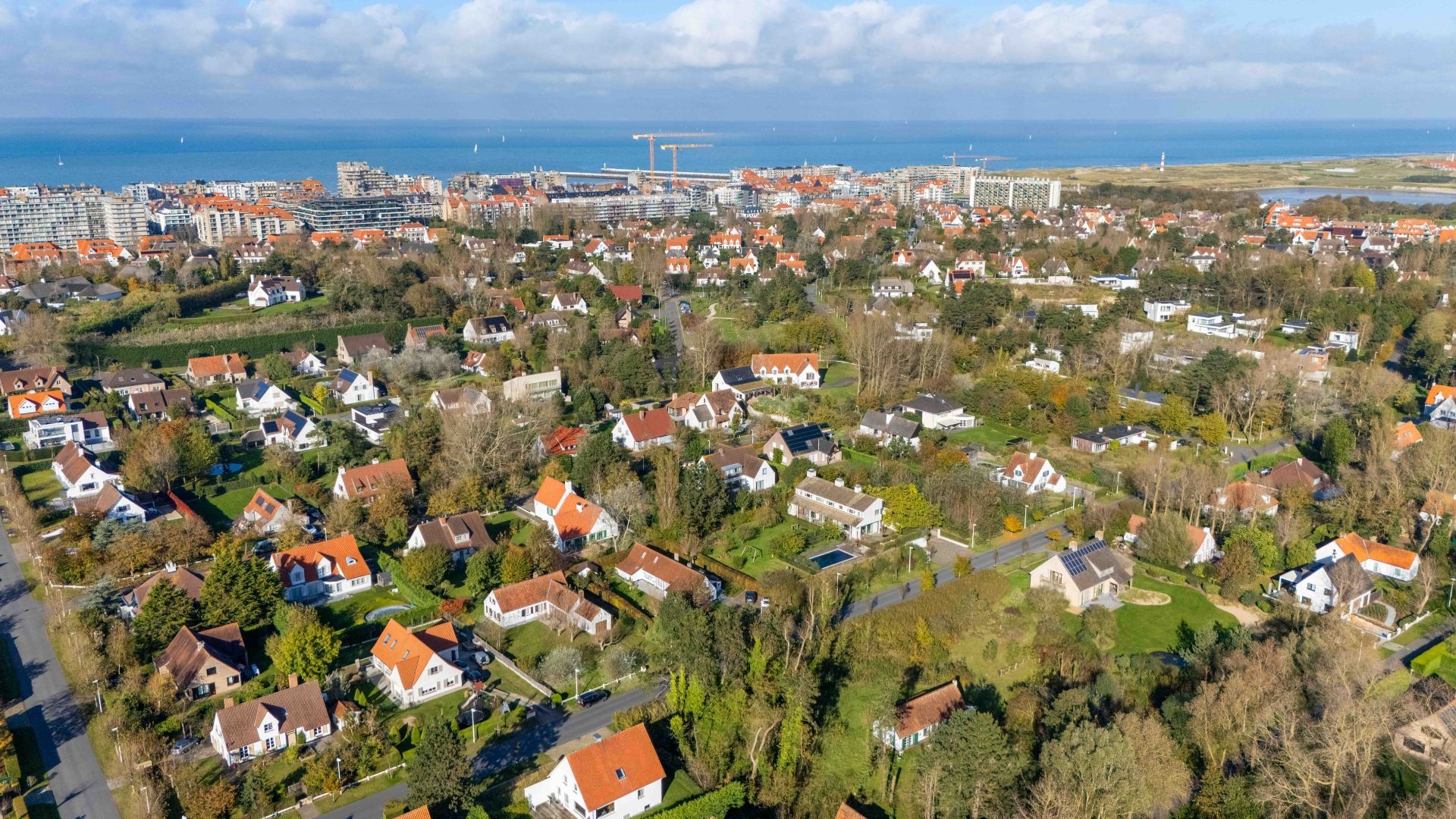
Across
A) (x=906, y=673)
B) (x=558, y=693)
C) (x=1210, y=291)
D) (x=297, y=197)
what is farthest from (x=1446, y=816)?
(x=297, y=197)

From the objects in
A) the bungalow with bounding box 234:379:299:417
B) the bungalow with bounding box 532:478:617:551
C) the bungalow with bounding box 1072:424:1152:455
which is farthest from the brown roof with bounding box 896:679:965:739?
the bungalow with bounding box 234:379:299:417

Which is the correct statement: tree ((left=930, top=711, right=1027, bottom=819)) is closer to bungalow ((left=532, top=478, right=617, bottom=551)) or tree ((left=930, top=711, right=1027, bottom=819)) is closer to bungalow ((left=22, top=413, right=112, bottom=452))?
bungalow ((left=532, top=478, right=617, bottom=551))

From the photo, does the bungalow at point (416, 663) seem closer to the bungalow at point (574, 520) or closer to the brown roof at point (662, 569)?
the brown roof at point (662, 569)

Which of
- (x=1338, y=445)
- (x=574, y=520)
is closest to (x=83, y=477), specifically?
(x=574, y=520)

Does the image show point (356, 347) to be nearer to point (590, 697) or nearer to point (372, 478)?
point (372, 478)

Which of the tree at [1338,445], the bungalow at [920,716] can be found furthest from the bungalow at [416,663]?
the tree at [1338,445]
